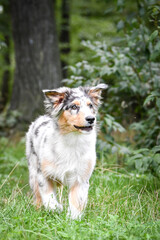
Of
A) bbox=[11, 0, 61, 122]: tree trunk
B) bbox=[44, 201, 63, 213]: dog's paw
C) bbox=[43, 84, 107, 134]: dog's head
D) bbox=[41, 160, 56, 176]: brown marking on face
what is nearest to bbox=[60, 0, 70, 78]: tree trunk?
bbox=[11, 0, 61, 122]: tree trunk

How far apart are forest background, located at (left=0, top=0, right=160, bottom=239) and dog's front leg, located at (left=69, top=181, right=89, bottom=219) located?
0.48 ft

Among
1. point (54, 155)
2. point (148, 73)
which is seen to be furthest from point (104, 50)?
point (54, 155)

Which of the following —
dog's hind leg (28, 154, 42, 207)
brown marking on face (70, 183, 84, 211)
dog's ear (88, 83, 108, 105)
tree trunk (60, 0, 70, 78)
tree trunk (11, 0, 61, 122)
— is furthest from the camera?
tree trunk (60, 0, 70, 78)

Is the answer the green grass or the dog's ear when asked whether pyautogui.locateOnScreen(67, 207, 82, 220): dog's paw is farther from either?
the dog's ear

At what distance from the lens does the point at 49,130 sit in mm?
4898

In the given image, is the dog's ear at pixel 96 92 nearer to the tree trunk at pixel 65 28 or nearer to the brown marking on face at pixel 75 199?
the brown marking on face at pixel 75 199

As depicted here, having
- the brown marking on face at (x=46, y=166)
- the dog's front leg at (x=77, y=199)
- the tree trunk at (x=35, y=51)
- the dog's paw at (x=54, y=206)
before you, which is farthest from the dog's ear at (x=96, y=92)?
the tree trunk at (x=35, y=51)

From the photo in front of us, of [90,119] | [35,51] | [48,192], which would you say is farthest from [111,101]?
[35,51]

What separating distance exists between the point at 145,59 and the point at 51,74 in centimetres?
438

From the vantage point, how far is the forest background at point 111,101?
4.16 metres

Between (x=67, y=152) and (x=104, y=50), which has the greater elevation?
(x=104, y=50)

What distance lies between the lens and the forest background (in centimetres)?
416

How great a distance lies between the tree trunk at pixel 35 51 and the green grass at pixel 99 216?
5.12 metres

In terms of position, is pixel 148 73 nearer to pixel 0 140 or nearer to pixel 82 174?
pixel 82 174
